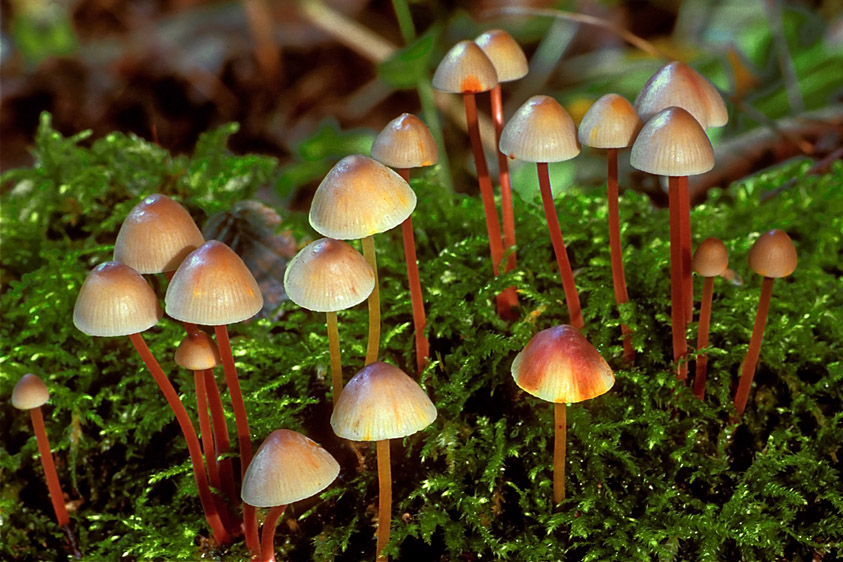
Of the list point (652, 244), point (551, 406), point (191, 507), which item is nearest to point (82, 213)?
point (191, 507)

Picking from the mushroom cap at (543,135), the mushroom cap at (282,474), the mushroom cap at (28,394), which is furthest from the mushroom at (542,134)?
the mushroom cap at (28,394)

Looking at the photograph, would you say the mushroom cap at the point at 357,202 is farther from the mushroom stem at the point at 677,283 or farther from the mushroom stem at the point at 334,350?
the mushroom stem at the point at 677,283

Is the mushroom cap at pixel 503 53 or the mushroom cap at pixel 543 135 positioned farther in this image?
the mushroom cap at pixel 503 53

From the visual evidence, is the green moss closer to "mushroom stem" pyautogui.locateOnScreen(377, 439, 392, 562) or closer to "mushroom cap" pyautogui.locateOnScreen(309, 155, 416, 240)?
"mushroom stem" pyautogui.locateOnScreen(377, 439, 392, 562)

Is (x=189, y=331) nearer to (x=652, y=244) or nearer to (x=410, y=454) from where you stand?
(x=410, y=454)

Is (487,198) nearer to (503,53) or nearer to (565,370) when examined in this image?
(503,53)

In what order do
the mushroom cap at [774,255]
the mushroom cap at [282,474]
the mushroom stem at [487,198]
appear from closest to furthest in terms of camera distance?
the mushroom cap at [282,474]
the mushroom cap at [774,255]
the mushroom stem at [487,198]
